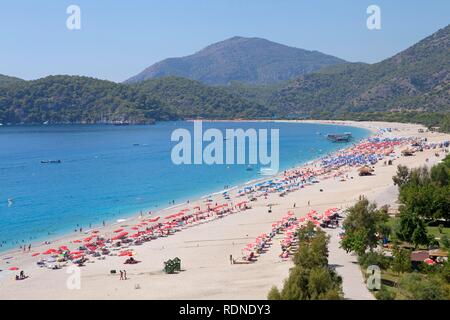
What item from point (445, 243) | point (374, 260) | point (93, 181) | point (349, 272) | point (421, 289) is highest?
point (421, 289)

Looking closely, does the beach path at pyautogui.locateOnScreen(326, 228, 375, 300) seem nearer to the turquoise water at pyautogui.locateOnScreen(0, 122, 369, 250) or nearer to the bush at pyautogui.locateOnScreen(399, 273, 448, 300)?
the bush at pyautogui.locateOnScreen(399, 273, 448, 300)

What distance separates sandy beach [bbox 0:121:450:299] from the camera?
21297 mm

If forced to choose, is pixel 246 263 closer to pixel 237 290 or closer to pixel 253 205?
pixel 237 290

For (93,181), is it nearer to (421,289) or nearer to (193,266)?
(193,266)

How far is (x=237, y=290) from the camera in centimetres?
2064

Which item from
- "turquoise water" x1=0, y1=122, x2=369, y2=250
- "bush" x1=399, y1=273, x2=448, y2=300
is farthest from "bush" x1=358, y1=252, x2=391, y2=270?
"turquoise water" x1=0, y1=122, x2=369, y2=250

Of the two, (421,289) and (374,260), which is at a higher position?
(421,289)

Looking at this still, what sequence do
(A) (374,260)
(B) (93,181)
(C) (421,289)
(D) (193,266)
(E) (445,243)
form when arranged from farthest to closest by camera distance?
(B) (93,181) < (D) (193,266) < (E) (445,243) < (A) (374,260) < (C) (421,289)

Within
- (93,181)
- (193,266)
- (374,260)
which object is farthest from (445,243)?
(93,181)

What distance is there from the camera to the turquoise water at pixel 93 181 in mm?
43062

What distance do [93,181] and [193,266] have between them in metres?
42.6

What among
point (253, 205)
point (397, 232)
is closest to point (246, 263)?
point (397, 232)

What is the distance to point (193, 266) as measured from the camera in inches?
1020
